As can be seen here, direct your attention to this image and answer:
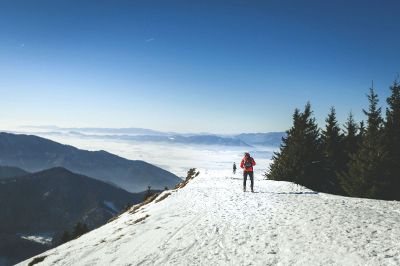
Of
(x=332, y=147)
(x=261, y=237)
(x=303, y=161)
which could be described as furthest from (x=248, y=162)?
(x=332, y=147)

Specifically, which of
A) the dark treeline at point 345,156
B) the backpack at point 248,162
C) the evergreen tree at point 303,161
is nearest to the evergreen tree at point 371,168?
the dark treeline at point 345,156

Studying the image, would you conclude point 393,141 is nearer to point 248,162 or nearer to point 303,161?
point 303,161

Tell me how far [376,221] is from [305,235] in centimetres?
370

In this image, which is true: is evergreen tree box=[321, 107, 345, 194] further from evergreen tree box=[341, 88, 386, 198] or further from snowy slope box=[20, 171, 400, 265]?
snowy slope box=[20, 171, 400, 265]

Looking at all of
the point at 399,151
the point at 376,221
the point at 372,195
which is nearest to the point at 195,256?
the point at 376,221

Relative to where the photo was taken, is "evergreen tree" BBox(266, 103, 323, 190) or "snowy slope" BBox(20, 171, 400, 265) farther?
"evergreen tree" BBox(266, 103, 323, 190)

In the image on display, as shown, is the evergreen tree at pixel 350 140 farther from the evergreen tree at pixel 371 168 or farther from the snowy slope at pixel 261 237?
the snowy slope at pixel 261 237

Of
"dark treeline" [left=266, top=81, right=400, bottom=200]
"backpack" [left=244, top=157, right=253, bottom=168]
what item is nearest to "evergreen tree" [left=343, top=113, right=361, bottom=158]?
"dark treeline" [left=266, top=81, right=400, bottom=200]

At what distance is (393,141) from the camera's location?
3262cm

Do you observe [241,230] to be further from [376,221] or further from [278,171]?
[278,171]

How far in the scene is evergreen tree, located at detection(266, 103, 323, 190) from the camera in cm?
4038

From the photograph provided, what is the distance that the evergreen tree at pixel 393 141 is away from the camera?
30875 mm

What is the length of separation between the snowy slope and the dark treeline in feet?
42.8

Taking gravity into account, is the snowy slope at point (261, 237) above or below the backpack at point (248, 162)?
below
